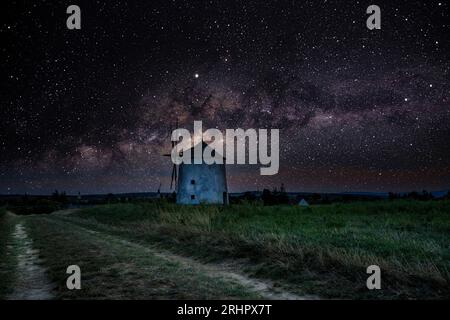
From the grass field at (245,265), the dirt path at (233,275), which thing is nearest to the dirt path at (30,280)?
the grass field at (245,265)

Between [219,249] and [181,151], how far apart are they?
33070 millimetres

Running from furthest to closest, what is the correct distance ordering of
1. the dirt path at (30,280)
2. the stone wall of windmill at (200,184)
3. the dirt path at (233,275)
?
the stone wall of windmill at (200,184), the dirt path at (30,280), the dirt path at (233,275)

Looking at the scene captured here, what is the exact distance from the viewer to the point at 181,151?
4284cm

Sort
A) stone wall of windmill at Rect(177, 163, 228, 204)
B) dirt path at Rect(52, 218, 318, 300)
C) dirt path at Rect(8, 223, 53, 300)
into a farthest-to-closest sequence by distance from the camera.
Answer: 1. stone wall of windmill at Rect(177, 163, 228, 204)
2. dirt path at Rect(8, 223, 53, 300)
3. dirt path at Rect(52, 218, 318, 300)

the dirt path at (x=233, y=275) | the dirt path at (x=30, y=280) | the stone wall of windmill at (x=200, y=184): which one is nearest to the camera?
the dirt path at (x=233, y=275)

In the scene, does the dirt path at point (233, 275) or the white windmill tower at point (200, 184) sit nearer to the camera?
the dirt path at point (233, 275)

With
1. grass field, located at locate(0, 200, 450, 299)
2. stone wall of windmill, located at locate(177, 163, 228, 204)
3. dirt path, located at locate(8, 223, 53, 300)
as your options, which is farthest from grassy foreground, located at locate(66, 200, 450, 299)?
stone wall of windmill, located at locate(177, 163, 228, 204)

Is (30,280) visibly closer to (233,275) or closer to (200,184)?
(233,275)

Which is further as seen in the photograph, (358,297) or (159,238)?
(159,238)

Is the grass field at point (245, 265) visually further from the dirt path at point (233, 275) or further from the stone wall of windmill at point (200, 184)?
the stone wall of windmill at point (200, 184)

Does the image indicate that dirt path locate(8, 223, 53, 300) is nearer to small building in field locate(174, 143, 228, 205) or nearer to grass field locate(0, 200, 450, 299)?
grass field locate(0, 200, 450, 299)
